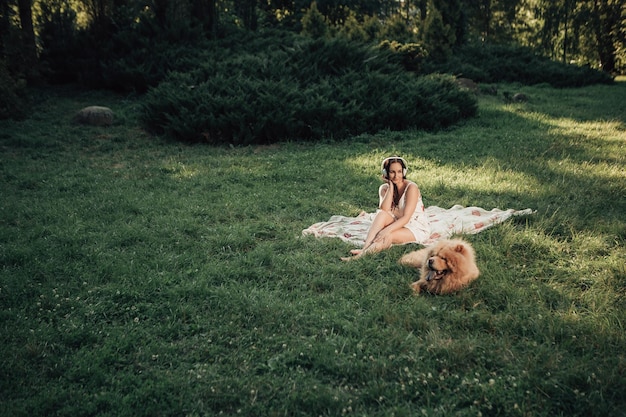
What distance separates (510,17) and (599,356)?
3824cm

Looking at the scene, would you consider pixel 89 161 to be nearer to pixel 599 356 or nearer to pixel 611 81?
pixel 599 356

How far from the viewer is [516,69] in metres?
20.7

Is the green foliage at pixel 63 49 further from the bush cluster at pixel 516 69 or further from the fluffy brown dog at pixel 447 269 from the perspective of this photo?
the fluffy brown dog at pixel 447 269

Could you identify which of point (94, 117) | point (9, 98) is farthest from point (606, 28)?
point (9, 98)

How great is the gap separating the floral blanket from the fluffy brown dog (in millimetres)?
1097


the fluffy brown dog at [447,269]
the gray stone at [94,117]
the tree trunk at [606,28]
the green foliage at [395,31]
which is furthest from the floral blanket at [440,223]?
the tree trunk at [606,28]

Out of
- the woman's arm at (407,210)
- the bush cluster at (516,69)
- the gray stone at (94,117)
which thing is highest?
the bush cluster at (516,69)

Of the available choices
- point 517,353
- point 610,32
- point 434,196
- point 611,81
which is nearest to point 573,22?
point 610,32

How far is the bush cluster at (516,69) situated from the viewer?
19.6 meters

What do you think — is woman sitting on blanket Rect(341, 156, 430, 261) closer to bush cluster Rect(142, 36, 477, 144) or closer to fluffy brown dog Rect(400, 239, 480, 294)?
fluffy brown dog Rect(400, 239, 480, 294)

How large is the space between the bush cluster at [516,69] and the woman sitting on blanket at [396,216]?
1437 centimetres

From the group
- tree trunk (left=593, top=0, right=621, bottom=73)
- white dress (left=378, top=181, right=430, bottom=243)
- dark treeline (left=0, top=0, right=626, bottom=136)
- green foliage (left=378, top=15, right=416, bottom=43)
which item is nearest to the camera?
white dress (left=378, top=181, right=430, bottom=243)

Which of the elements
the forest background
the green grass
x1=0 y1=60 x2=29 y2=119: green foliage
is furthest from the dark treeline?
the green grass

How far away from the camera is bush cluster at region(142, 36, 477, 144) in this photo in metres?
10.6
